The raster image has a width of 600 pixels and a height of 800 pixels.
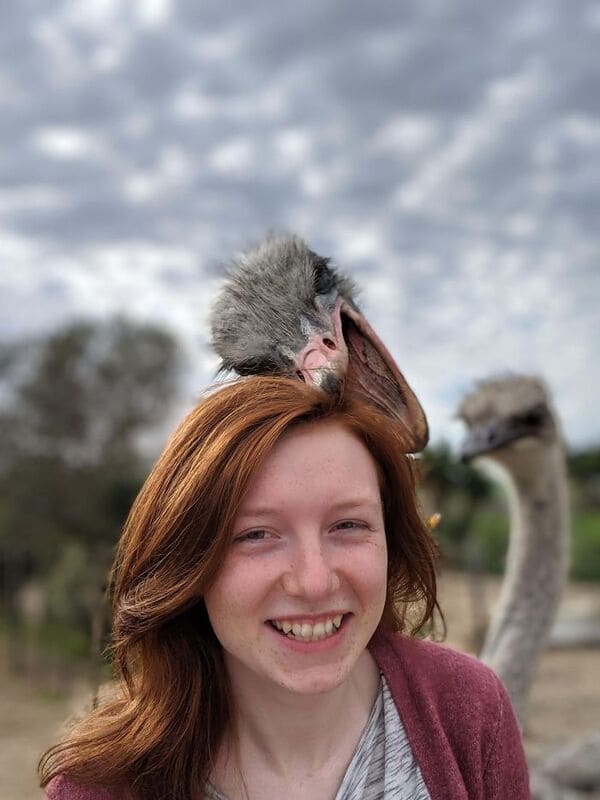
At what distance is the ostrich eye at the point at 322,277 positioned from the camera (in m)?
1.41

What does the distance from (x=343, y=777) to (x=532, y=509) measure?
1.96m

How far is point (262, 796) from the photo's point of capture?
1286mm

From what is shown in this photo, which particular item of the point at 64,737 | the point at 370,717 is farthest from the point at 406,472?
the point at 64,737

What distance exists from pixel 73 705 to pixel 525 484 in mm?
5325

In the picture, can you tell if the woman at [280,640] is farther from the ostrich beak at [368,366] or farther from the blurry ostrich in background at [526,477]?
the blurry ostrich in background at [526,477]

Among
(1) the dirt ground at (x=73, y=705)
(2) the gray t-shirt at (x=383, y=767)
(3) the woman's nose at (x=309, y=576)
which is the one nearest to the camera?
(3) the woman's nose at (x=309, y=576)

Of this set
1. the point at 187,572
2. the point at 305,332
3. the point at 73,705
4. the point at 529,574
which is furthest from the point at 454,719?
the point at 73,705

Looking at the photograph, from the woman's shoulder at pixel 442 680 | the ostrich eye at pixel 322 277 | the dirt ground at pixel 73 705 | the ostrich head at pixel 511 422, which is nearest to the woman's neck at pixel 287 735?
the woman's shoulder at pixel 442 680

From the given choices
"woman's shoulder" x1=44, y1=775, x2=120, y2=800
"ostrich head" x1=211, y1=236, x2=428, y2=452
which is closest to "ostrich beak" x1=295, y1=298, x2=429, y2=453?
"ostrich head" x1=211, y1=236, x2=428, y2=452

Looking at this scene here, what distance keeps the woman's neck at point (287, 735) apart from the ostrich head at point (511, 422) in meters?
1.84

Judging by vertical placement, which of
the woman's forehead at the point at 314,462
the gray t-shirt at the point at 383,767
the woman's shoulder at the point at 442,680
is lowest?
the gray t-shirt at the point at 383,767

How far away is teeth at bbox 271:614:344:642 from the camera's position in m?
1.20

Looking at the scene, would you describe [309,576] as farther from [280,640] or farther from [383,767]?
[383,767]

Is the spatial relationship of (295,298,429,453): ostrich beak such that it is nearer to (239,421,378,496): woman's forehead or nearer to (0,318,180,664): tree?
(239,421,378,496): woman's forehead
